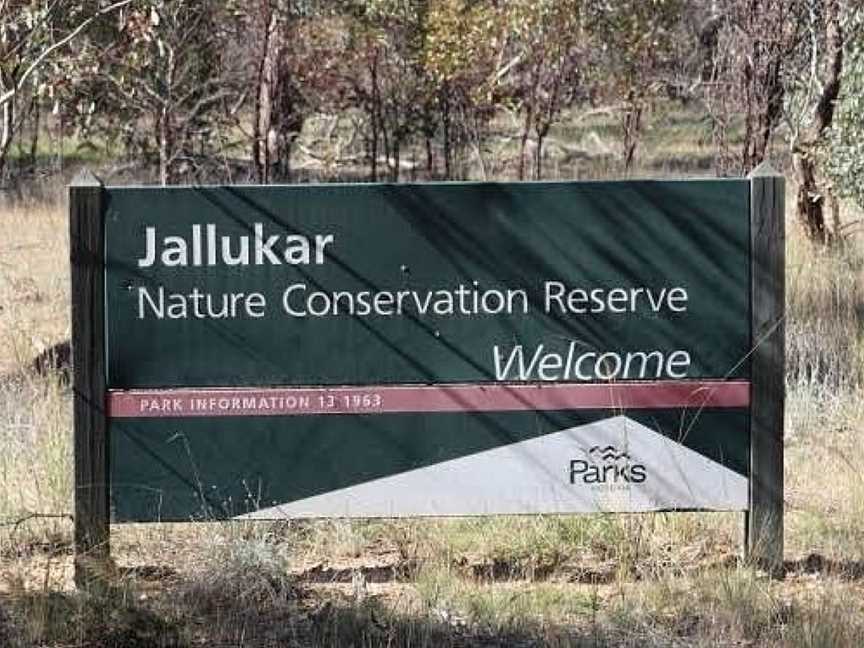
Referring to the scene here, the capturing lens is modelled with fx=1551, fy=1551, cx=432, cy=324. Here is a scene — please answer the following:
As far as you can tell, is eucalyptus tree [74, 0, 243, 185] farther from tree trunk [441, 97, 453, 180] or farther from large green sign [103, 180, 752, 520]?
large green sign [103, 180, 752, 520]

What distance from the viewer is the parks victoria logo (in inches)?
214

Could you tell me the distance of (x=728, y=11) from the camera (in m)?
14.7

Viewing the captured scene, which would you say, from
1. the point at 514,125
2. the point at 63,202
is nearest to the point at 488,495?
the point at 63,202

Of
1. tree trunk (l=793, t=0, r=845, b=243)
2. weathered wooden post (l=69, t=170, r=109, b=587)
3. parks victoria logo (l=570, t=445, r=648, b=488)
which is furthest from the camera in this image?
tree trunk (l=793, t=0, r=845, b=243)

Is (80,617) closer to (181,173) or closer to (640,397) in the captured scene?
(640,397)

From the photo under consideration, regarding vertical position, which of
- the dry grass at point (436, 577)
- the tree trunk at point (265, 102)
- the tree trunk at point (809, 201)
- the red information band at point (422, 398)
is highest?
the tree trunk at point (265, 102)

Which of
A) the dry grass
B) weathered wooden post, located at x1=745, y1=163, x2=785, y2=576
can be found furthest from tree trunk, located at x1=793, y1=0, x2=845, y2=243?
weathered wooden post, located at x1=745, y1=163, x2=785, y2=576

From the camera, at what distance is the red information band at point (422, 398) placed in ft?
17.6

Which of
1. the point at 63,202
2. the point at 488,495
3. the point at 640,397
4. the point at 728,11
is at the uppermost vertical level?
the point at 728,11

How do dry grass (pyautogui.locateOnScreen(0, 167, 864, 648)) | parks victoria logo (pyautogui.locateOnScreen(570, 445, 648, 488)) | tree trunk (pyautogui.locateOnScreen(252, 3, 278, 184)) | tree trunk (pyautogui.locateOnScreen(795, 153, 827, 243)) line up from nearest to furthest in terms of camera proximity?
dry grass (pyautogui.locateOnScreen(0, 167, 864, 648))
parks victoria logo (pyautogui.locateOnScreen(570, 445, 648, 488))
tree trunk (pyautogui.locateOnScreen(795, 153, 827, 243))
tree trunk (pyautogui.locateOnScreen(252, 3, 278, 184))

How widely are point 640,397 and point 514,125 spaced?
22.1 meters

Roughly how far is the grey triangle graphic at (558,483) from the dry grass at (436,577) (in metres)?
0.25

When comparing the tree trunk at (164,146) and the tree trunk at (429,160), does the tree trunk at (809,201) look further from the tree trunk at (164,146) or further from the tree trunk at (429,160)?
the tree trunk at (429,160)

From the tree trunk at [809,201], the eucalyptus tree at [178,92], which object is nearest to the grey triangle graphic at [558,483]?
the tree trunk at [809,201]
